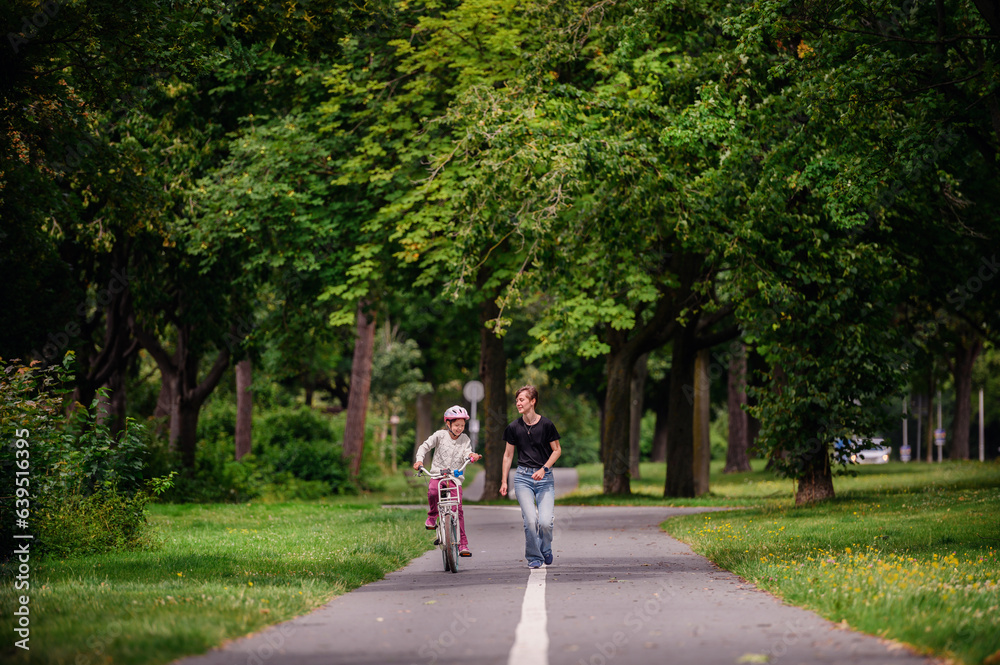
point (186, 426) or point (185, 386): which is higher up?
point (185, 386)

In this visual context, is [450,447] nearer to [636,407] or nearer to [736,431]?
[636,407]

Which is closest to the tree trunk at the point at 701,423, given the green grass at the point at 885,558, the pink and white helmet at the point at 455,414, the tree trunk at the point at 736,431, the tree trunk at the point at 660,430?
the green grass at the point at 885,558

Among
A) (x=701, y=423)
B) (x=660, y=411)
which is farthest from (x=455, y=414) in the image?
(x=660, y=411)

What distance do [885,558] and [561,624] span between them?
4.77 metres

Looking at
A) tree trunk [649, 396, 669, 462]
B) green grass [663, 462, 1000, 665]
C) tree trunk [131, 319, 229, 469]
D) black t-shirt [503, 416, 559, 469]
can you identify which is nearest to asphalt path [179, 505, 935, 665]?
green grass [663, 462, 1000, 665]

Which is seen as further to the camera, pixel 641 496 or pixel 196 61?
pixel 641 496

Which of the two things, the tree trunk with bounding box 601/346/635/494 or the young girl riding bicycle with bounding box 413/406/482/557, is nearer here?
the young girl riding bicycle with bounding box 413/406/482/557

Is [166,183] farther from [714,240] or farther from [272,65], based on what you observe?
[714,240]

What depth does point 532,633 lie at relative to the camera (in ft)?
23.9

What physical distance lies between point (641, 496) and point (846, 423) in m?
9.27

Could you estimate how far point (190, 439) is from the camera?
28938 millimetres

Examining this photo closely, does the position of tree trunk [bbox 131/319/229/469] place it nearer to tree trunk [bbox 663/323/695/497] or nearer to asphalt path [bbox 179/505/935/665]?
tree trunk [bbox 663/323/695/497]

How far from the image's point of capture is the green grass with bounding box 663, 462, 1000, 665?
7.04 meters

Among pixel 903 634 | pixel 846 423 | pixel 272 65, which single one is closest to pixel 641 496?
pixel 846 423
